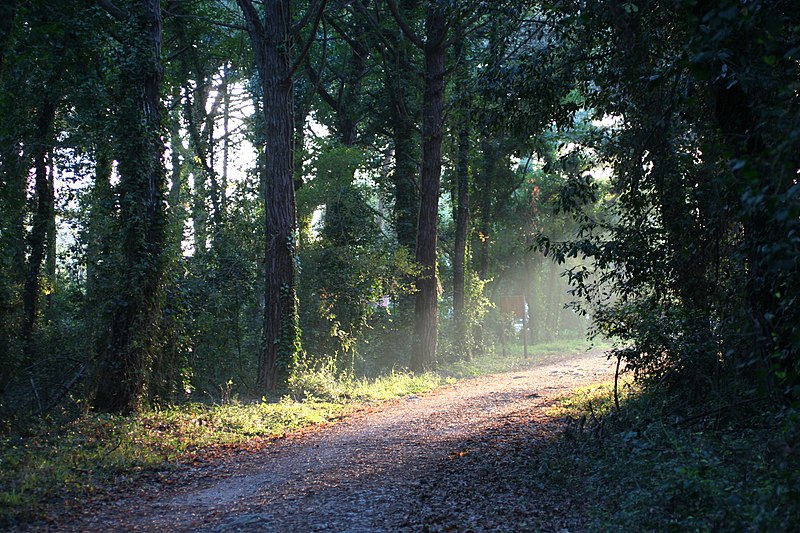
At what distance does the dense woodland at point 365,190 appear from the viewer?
560 centimetres

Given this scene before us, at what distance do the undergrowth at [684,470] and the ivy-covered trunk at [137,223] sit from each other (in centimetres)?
716

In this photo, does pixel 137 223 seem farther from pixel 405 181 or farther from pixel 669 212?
pixel 405 181

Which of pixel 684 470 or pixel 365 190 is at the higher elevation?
pixel 365 190

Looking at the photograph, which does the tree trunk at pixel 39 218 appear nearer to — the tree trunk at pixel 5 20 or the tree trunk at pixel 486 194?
the tree trunk at pixel 5 20

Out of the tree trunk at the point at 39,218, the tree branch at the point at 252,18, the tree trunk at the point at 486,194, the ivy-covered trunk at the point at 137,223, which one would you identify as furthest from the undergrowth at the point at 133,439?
the tree trunk at the point at 486,194

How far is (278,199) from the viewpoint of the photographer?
45.9ft

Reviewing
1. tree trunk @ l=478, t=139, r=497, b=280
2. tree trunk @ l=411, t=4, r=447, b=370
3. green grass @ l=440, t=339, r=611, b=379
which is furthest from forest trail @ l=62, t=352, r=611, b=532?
tree trunk @ l=478, t=139, r=497, b=280

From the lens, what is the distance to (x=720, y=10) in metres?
3.37

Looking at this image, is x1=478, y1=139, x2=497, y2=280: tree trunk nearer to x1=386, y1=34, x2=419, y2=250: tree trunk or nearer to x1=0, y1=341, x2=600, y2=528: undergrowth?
x1=386, y1=34, x2=419, y2=250: tree trunk

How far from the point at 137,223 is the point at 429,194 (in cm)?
987

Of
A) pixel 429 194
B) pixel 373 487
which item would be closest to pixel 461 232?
pixel 429 194

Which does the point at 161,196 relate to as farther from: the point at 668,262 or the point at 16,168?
the point at 668,262

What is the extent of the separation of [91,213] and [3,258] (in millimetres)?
1767

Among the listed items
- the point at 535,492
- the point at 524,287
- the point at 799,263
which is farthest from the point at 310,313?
the point at 524,287
